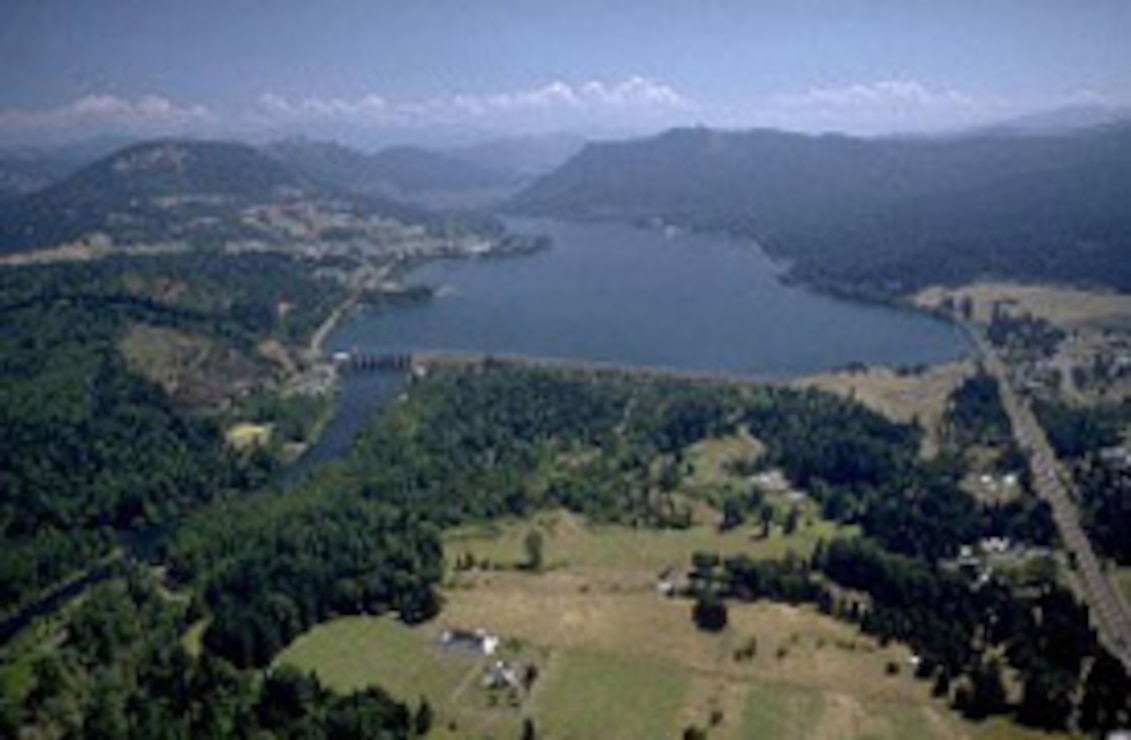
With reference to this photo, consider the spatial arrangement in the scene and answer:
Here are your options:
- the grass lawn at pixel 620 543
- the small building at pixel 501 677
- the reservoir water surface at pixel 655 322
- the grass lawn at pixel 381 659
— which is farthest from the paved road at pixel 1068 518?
the grass lawn at pixel 381 659

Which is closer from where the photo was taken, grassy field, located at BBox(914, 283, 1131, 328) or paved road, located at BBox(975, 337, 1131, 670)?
paved road, located at BBox(975, 337, 1131, 670)

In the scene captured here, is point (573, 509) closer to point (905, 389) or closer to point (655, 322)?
point (905, 389)

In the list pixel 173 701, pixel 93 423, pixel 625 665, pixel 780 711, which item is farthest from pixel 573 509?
pixel 93 423

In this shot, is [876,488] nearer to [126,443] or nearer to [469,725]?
[469,725]

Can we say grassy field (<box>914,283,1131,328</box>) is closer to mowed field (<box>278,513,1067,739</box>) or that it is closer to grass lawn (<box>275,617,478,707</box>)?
mowed field (<box>278,513,1067,739</box>)

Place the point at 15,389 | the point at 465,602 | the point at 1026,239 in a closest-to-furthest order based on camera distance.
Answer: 1. the point at 465,602
2. the point at 15,389
3. the point at 1026,239

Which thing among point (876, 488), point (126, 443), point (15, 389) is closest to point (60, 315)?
point (15, 389)

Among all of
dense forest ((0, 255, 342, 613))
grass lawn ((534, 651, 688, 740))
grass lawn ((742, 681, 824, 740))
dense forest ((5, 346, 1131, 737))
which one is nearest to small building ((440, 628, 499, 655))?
dense forest ((5, 346, 1131, 737))
